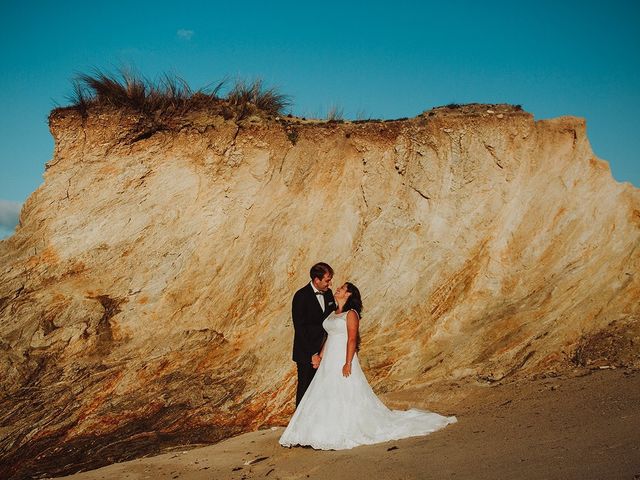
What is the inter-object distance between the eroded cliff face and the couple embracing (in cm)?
216

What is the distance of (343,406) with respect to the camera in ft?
23.7

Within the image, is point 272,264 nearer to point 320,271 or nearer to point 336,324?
point 320,271

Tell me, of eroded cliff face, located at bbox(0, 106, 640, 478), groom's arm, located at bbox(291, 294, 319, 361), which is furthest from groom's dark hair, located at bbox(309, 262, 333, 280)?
eroded cliff face, located at bbox(0, 106, 640, 478)

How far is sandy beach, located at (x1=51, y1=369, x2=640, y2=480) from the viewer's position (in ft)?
16.9

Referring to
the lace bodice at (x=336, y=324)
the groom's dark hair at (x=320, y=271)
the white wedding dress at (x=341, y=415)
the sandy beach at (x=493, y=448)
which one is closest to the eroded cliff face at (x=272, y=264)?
the sandy beach at (x=493, y=448)

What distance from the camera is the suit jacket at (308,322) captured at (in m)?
8.09

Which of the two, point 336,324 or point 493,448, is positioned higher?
point 336,324

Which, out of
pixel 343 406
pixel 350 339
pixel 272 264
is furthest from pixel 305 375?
pixel 272 264

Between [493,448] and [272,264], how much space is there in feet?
22.5

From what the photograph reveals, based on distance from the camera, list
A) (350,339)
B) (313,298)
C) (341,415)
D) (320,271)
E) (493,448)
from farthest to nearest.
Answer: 1. (313,298)
2. (320,271)
3. (350,339)
4. (341,415)
5. (493,448)

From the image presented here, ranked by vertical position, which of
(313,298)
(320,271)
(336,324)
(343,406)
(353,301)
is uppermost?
(320,271)

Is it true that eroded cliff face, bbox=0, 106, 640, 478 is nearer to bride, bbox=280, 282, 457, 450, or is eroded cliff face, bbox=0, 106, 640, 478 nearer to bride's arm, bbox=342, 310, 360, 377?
bride, bbox=280, 282, 457, 450

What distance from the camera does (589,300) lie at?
9508 millimetres

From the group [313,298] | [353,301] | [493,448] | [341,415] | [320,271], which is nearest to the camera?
[493,448]
